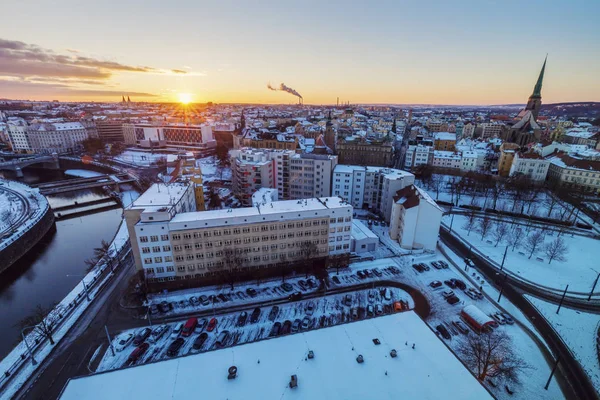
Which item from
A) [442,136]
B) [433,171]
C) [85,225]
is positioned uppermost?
[442,136]

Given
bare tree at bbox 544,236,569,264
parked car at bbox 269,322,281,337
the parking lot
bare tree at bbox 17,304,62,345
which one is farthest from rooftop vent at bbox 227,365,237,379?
bare tree at bbox 544,236,569,264

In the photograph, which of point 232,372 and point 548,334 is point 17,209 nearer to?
point 232,372

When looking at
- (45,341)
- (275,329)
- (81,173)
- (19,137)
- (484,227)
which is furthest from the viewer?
(19,137)

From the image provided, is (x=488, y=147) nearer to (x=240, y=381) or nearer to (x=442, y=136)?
(x=442, y=136)

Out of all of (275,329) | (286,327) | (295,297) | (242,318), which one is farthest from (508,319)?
(242,318)

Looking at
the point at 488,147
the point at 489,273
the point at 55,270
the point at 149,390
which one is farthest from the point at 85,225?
the point at 488,147

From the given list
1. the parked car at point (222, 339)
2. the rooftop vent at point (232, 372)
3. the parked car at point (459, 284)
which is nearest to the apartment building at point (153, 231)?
the parked car at point (222, 339)
